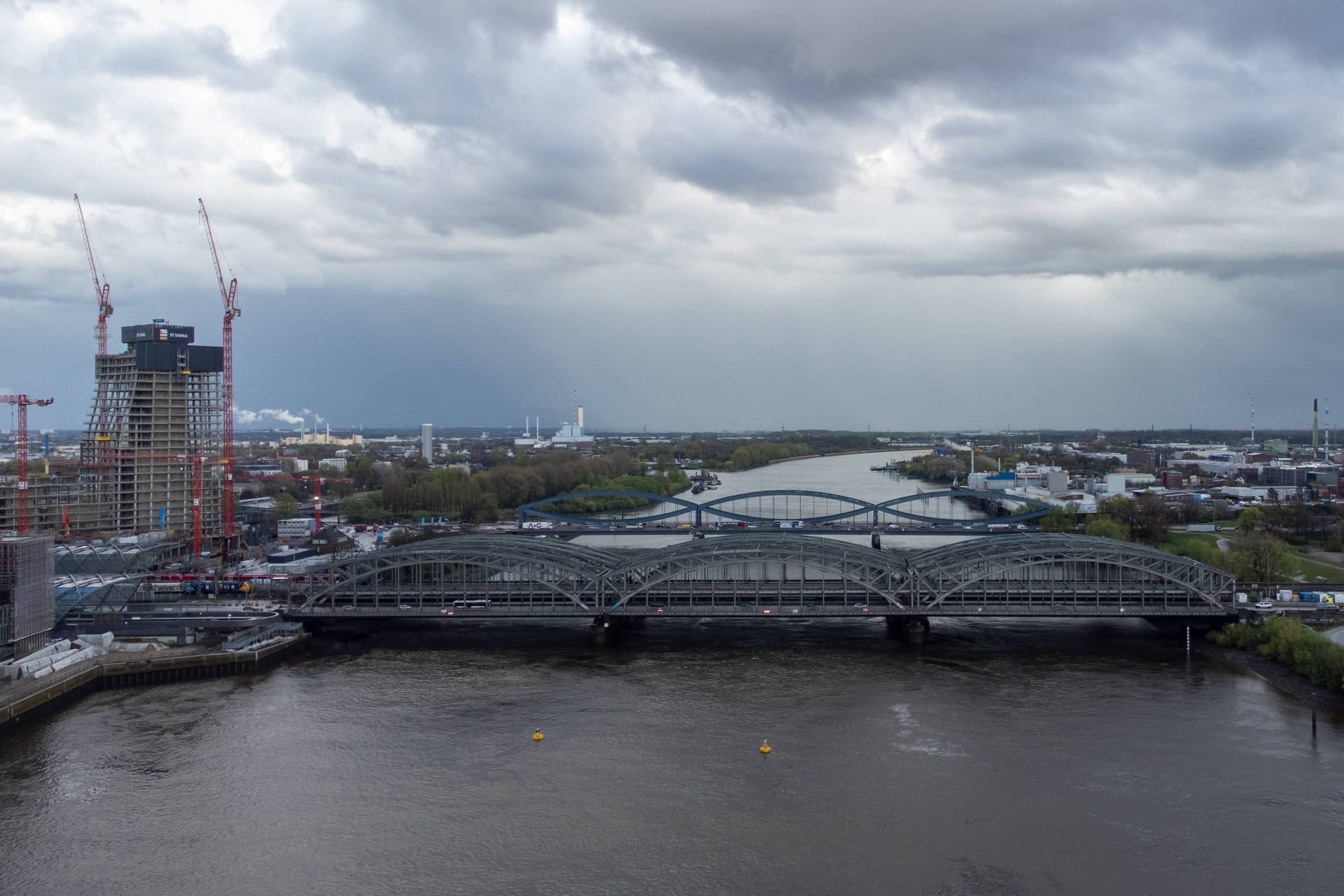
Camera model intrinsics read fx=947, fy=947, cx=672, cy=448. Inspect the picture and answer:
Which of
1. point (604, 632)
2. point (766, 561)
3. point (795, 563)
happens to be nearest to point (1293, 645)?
point (795, 563)

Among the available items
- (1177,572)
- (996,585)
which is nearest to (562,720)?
(996,585)

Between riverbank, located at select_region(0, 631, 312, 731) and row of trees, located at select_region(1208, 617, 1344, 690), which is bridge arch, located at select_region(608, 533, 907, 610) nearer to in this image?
row of trees, located at select_region(1208, 617, 1344, 690)

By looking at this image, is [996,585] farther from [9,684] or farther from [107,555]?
[107,555]

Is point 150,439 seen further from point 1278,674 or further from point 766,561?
point 1278,674

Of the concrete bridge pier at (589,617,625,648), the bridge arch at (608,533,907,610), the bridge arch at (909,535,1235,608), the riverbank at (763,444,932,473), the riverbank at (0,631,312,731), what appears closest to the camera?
the riverbank at (0,631,312,731)

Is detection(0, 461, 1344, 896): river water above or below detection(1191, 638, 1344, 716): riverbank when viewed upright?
below

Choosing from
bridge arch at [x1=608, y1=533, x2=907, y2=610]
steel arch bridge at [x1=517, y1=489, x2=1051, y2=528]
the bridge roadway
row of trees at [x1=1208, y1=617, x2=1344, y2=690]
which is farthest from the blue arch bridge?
the bridge roadway

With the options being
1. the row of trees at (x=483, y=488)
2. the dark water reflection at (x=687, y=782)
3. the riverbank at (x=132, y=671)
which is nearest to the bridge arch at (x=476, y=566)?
the riverbank at (x=132, y=671)
